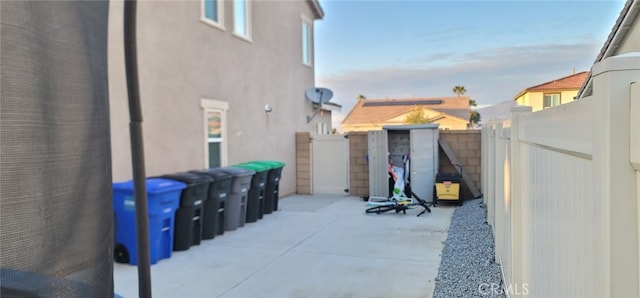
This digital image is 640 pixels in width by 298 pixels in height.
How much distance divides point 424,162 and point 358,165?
6.33ft

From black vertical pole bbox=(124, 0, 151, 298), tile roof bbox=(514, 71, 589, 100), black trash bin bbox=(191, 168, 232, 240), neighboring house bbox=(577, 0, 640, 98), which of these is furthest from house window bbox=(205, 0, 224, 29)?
neighboring house bbox=(577, 0, 640, 98)

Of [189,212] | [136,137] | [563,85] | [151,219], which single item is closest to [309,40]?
[189,212]

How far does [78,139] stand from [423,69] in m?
34.0

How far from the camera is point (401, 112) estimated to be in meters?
43.3

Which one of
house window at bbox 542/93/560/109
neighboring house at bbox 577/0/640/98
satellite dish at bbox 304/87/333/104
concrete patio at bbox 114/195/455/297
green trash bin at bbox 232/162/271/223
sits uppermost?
satellite dish at bbox 304/87/333/104

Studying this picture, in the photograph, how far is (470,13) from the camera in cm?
1555

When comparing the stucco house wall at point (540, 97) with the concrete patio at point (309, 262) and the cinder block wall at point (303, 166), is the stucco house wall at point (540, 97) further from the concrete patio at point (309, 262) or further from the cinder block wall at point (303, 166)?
the cinder block wall at point (303, 166)

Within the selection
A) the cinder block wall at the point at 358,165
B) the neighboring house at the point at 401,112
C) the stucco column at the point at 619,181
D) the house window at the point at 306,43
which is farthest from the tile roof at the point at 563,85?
the neighboring house at the point at 401,112

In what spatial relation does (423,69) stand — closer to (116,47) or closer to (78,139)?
(116,47)

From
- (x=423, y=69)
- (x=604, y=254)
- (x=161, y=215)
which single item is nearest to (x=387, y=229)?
(x=161, y=215)

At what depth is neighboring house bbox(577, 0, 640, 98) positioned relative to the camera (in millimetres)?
2980

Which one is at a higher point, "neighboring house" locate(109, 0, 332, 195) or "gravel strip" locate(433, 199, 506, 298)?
"neighboring house" locate(109, 0, 332, 195)

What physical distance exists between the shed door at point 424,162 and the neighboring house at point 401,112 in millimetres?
27486

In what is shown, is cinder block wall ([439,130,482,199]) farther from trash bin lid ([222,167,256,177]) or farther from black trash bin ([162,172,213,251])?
black trash bin ([162,172,213,251])
